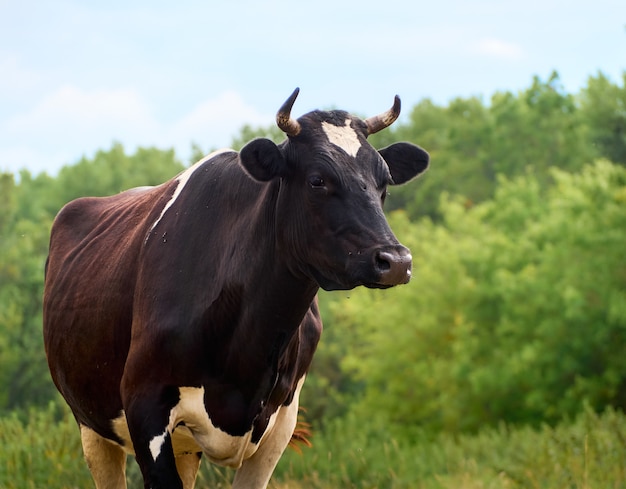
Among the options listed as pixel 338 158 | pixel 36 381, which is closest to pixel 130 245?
pixel 338 158

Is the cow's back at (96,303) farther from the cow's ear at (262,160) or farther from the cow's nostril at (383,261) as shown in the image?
the cow's nostril at (383,261)

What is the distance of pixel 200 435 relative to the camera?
5648 millimetres

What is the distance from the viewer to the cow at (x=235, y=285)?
5.02m

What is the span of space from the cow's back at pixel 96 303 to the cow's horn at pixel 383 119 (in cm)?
137

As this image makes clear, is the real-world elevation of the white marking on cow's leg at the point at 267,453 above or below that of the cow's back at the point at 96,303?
below

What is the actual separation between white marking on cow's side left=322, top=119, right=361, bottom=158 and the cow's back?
53.3 inches

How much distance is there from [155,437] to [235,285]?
897 millimetres

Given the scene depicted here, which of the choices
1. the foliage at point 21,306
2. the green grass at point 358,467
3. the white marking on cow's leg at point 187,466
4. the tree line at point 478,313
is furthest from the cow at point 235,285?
the tree line at point 478,313

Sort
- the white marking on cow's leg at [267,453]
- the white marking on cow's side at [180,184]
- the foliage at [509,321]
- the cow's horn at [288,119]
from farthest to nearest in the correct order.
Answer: the foliage at [509,321], the white marking on cow's leg at [267,453], the white marking on cow's side at [180,184], the cow's horn at [288,119]

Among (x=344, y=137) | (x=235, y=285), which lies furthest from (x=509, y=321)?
(x=344, y=137)

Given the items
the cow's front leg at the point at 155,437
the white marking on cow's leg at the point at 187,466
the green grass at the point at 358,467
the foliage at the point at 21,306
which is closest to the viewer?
the cow's front leg at the point at 155,437

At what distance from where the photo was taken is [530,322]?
38.5 metres

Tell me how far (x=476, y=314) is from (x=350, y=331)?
822 cm

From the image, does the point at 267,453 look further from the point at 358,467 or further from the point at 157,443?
the point at 358,467
